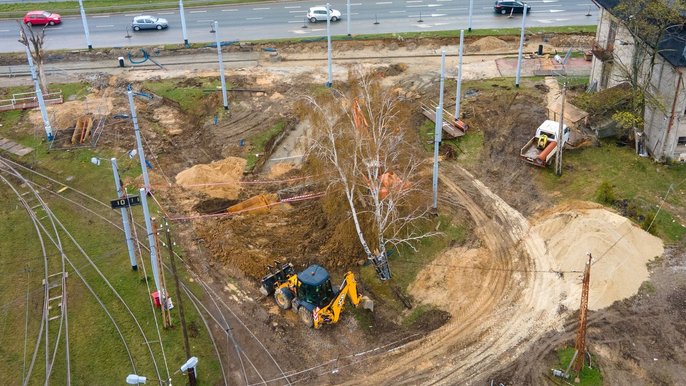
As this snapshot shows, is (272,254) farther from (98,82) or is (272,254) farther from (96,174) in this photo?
(98,82)

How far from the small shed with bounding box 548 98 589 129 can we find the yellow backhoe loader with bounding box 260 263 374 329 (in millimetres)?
20556

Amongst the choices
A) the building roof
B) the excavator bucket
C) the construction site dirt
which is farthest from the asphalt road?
the excavator bucket

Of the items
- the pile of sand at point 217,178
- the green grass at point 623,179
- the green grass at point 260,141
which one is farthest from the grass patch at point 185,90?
the green grass at point 623,179

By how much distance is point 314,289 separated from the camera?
1003 inches

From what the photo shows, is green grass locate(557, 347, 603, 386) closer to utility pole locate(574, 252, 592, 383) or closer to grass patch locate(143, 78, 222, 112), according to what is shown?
utility pole locate(574, 252, 592, 383)

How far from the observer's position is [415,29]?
188 ft

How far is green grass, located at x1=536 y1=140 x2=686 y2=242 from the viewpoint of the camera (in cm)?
3259

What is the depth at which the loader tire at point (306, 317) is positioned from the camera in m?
26.0

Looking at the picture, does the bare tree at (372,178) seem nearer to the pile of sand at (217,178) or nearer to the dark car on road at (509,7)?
the pile of sand at (217,178)

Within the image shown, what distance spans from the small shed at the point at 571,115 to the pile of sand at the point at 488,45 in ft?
37.8

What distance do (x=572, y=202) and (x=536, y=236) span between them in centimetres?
357

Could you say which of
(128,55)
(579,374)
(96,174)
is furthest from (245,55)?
(579,374)

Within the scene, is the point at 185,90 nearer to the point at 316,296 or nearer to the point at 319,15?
the point at 319,15

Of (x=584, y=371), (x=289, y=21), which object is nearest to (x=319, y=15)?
(x=289, y=21)
